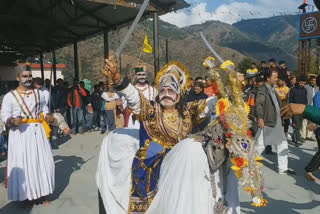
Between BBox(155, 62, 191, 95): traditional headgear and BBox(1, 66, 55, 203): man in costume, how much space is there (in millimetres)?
2337

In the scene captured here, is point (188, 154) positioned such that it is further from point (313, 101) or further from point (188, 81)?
point (313, 101)

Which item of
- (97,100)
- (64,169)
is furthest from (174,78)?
(97,100)

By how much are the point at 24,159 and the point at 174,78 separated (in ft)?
9.31

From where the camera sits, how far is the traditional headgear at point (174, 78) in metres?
2.91

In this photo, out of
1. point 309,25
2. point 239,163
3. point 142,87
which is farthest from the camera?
point 309,25

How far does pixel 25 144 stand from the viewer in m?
4.46

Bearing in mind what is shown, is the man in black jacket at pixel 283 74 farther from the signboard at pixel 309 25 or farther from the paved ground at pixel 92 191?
the signboard at pixel 309 25

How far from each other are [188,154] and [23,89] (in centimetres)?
321

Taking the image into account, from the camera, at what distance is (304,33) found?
647 inches

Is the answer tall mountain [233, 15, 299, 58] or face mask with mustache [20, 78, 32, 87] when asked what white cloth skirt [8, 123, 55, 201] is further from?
tall mountain [233, 15, 299, 58]

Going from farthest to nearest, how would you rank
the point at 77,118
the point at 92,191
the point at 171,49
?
the point at 171,49, the point at 77,118, the point at 92,191

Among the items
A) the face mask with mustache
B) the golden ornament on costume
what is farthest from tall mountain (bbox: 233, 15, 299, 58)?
the golden ornament on costume

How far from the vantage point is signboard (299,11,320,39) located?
1572cm

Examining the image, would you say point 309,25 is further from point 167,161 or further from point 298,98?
point 167,161
